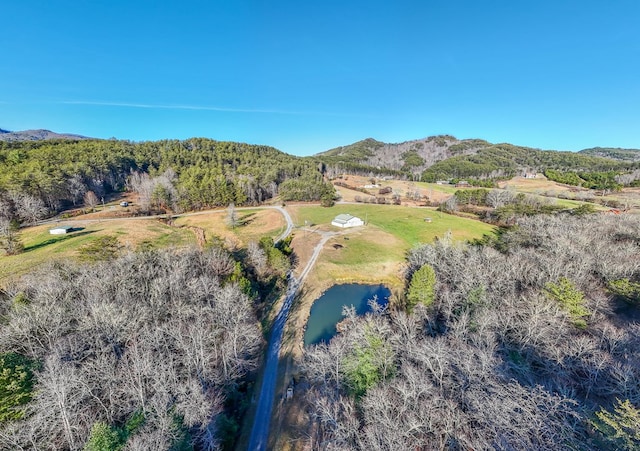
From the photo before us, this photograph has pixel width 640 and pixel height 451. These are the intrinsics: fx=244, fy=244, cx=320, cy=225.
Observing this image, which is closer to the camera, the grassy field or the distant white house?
the grassy field

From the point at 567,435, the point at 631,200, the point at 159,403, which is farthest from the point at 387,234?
the point at 631,200

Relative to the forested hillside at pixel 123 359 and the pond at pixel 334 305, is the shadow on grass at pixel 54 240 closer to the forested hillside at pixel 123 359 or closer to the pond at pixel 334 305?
the forested hillside at pixel 123 359

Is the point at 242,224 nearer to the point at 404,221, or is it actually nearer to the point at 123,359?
the point at 404,221

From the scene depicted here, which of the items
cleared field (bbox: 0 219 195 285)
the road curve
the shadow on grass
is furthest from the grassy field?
the shadow on grass

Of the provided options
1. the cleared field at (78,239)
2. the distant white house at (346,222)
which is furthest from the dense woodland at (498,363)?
the cleared field at (78,239)

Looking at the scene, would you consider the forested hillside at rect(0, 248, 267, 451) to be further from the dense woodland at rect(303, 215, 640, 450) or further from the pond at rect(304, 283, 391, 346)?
the pond at rect(304, 283, 391, 346)

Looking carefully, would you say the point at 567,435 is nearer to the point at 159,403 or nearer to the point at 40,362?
the point at 159,403
